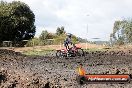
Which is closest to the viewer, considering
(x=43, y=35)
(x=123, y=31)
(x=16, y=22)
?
(x=123, y=31)

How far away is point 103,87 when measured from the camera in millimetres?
12789

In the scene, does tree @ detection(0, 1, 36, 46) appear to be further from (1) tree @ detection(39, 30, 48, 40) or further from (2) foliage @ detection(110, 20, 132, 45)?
(2) foliage @ detection(110, 20, 132, 45)

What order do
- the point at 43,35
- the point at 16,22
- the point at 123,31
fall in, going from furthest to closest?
the point at 16,22 → the point at 43,35 → the point at 123,31

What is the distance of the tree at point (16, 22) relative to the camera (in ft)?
281

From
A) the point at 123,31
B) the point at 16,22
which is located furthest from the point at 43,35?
the point at 123,31

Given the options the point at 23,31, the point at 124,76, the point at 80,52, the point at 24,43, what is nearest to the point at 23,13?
the point at 23,31

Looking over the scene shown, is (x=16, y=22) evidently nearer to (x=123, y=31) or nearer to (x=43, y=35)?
(x=43, y=35)

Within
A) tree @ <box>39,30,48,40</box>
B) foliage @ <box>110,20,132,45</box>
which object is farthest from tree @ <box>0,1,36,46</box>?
foliage @ <box>110,20,132,45</box>

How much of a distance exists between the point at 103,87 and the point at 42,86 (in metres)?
1.80

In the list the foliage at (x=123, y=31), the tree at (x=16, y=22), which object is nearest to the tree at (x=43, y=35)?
the tree at (x=16, y=22)

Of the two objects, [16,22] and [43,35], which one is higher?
[16,22]

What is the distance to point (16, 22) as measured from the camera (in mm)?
89125

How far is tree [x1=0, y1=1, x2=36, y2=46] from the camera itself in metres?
85.6

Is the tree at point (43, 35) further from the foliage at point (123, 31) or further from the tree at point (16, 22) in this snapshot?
the foliage at point (123, 31)
